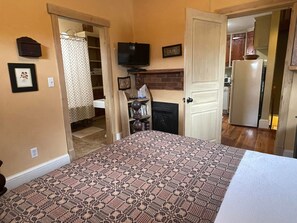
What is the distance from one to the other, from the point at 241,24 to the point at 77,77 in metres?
4.50

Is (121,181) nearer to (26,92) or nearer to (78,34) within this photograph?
(26,92)

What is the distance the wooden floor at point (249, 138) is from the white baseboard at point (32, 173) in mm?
2766

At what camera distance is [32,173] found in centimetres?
232

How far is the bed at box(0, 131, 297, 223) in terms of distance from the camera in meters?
0.90

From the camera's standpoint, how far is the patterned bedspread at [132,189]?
923 millimetres

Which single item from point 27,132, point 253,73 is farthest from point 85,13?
point 253,73

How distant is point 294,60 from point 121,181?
95.6 inches

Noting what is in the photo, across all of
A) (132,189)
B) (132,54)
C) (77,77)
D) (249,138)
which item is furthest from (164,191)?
(77,77)

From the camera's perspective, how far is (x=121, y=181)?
120 cm

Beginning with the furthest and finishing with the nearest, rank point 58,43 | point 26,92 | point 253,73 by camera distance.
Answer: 1. point 253,73
2. point 58,43
3. point 26,92

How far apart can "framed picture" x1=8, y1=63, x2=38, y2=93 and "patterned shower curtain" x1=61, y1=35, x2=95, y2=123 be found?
1706 millimetres

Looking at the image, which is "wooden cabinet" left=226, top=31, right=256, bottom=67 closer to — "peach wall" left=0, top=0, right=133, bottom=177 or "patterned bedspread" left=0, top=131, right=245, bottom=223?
"peach wall" left=0, top=0, right=133, bottom=177

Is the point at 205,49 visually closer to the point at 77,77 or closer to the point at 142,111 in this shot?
the point at 142,111

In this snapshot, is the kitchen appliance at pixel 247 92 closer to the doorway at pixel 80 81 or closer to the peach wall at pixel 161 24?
the peach wall at pixel 161 24
